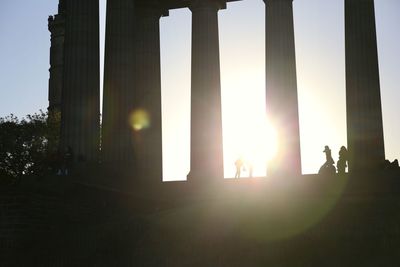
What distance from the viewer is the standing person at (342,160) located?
118 metres

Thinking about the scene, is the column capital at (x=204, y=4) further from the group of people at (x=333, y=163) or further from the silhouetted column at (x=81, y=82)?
the group of people at (x=333, y=163)

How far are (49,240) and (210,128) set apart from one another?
197ft

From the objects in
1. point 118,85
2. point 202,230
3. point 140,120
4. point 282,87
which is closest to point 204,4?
point 282,87

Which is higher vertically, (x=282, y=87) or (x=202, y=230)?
(x=282, y=87)

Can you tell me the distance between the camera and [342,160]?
4658 inches

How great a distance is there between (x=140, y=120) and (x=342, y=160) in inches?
1731

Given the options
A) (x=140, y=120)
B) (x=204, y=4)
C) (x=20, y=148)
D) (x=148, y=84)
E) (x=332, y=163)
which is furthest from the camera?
(x=20, y=148)

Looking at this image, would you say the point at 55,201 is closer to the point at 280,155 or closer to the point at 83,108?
the point at 83,108

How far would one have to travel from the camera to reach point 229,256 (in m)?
75.5

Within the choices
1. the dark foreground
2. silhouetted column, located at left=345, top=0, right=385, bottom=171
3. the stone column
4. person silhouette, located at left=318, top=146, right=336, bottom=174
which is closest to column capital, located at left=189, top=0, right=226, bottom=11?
the stone column

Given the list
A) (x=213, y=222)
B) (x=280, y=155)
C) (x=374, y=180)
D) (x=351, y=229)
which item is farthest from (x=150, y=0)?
(x=351, y=229)

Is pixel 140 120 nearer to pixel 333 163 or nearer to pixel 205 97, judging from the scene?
pixel 205 97

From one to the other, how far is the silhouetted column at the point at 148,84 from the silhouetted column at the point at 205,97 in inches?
419

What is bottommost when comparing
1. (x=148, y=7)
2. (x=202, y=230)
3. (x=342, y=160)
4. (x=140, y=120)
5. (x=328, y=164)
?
(x=202, y=230)
